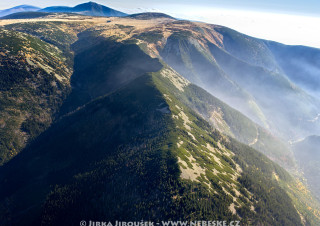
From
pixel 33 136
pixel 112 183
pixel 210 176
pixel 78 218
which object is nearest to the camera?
pixel 78 218

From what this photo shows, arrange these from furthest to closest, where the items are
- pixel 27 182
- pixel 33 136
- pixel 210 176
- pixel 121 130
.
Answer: pixel 33 136 < pixel 121 130 < pixel 27 182 < pixel 210 176

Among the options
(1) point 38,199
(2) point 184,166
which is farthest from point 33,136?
(2) point 184,166

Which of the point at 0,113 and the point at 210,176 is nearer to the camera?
the point at 210,176

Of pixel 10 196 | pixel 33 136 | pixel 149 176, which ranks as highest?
pixel 149 176

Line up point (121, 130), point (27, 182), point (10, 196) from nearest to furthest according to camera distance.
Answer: point (10, 196)
point (27, 182)
point (121, 130)

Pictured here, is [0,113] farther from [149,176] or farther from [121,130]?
[149,176]

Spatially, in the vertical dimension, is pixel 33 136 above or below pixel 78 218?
below

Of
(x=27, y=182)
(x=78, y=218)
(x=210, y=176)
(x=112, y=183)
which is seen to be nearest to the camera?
(x=78, y=218)

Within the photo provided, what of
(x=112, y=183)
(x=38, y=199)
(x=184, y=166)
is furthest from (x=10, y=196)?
(x=184, y=166)

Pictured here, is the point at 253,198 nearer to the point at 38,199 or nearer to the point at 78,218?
the point at 78,218
